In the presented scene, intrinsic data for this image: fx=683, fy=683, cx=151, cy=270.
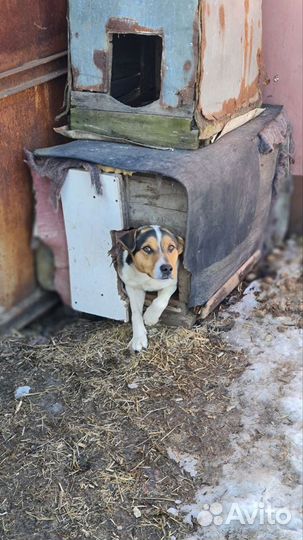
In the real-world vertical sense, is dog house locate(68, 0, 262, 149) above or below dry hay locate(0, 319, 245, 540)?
above

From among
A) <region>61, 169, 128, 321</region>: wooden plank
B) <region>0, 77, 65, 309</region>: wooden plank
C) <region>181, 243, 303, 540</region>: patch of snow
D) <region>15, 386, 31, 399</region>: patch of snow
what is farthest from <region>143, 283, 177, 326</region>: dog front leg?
<region>0, 77, 65, 309</region>: wooden plank

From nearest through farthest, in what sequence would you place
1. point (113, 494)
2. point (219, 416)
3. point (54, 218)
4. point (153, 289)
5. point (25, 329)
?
1. point (113, 494)
2. point (219, 416)
3. point (153, 289)
4. point (54, 218)
5. point (25, 329)

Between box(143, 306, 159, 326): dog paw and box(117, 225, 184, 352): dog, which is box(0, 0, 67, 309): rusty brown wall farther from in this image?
box(143, 306, 159, 326): dog paw

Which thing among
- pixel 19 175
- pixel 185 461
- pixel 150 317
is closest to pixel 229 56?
pixel 19 175

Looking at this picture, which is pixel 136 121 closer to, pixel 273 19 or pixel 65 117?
pixel 65 117

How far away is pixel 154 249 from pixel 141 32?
49.2 inches

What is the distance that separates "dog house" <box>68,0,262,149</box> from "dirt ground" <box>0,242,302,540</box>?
3.95 feet

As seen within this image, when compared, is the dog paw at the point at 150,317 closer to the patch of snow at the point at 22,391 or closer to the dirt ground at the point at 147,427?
the dirt ground at the point at 147,427

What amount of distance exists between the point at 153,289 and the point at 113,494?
3.94 ft

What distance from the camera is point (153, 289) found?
3.89 meters

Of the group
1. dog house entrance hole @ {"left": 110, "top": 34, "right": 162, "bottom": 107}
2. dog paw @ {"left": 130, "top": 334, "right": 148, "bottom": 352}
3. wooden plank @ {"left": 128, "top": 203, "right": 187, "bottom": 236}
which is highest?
dog house entrance hole @ {"left": 110, "top": 34, "right": 162, "bottom": 107}

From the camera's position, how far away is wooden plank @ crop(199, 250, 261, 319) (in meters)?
4.14

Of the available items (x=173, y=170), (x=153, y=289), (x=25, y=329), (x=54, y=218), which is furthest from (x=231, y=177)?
(x=25, y=329)

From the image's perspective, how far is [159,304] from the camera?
391 cm
